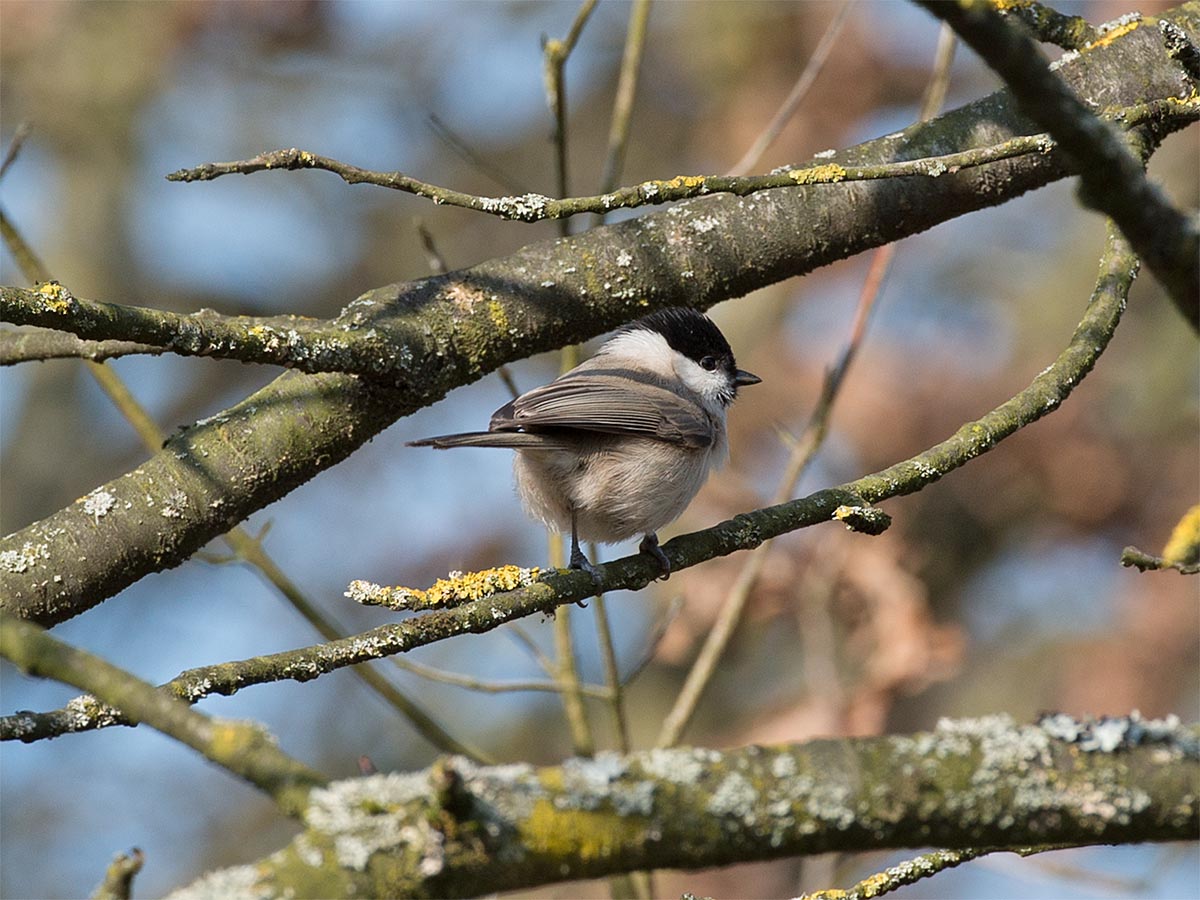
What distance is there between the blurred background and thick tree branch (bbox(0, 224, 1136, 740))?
3.71 meters

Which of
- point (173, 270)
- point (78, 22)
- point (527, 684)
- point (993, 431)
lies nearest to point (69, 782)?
point (173, 270)

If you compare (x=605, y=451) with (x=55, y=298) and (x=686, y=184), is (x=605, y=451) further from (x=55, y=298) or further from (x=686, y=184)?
(x=55, y=298)

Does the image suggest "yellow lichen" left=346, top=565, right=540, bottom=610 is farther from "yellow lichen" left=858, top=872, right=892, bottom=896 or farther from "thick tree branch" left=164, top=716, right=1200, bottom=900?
"yellow lichen" left=858, top=872, right=892, bottom=896

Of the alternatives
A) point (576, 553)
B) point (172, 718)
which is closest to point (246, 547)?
point (576, 553)

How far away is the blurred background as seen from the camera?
24.6ft

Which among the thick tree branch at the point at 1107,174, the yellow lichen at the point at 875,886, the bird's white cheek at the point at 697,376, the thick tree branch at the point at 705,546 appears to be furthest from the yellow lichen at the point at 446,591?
the bird's white cheek at the point at 697,376

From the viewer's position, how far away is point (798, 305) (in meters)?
8.25

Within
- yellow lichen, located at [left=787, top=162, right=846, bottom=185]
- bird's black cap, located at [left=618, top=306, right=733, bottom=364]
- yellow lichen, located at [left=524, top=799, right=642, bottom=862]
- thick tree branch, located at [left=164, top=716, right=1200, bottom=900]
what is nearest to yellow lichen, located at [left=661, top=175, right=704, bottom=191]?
yellow lichen, located at [left=787, top=162, right=846, bottom=185]

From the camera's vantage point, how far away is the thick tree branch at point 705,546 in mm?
2150

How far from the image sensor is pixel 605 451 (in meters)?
3.81

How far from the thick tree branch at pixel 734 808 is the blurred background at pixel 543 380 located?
188 inches

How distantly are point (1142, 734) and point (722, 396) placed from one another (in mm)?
3181

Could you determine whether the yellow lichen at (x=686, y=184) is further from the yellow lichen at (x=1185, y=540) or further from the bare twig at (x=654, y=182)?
the yellow lichen at (x=1185, y=540)

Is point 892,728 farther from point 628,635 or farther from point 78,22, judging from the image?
point 78,22
